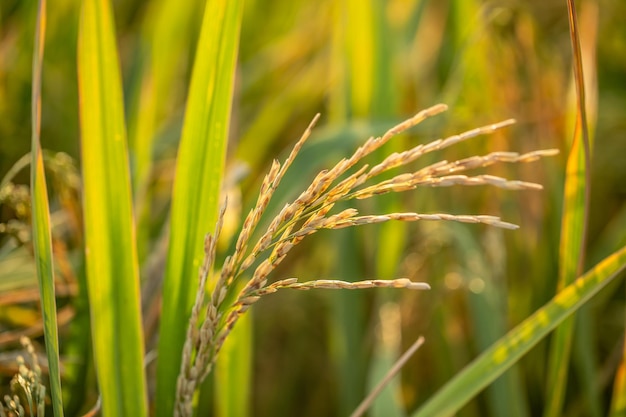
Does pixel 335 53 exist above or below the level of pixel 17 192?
above

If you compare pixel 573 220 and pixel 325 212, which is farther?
pixel 573 220

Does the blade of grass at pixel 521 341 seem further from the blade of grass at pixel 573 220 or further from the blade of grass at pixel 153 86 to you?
the blade of grass at pixel 153 86

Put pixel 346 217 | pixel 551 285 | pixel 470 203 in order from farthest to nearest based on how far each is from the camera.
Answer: pixel 470 203 < pixel 551 285 < pixel 346 217

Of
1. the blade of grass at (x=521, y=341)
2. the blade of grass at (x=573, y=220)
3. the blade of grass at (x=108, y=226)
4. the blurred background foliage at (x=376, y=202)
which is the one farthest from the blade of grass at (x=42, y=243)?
the blade of grass at (x=573, y=220)

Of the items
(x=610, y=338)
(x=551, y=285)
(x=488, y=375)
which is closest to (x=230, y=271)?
(x=488, y=375)

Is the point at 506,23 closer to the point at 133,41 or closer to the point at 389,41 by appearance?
the point at 389,41

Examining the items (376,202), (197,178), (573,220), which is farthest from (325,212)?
(376,202)

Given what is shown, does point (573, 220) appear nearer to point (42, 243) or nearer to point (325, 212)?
point (325, 212)

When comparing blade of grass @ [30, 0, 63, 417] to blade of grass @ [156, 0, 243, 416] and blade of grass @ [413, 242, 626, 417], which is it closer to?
blade of grass @ [156, 0, 243, 416]
